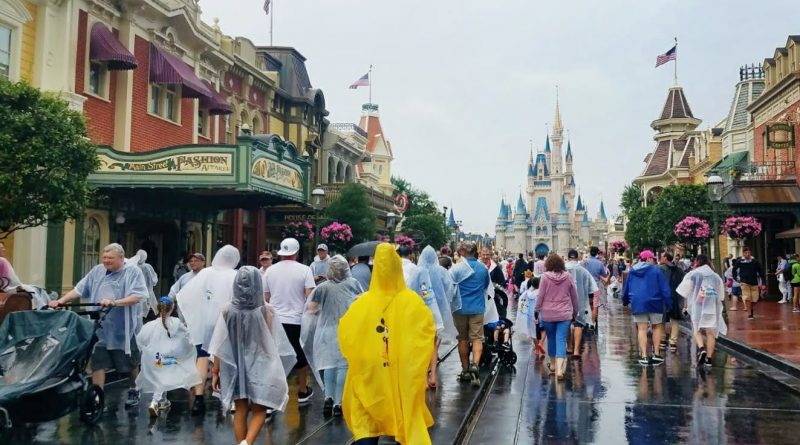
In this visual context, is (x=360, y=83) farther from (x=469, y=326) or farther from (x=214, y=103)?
(x=469, y=326)

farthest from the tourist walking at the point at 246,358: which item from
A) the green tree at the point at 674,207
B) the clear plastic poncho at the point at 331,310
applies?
the green tree at the point at 674,207

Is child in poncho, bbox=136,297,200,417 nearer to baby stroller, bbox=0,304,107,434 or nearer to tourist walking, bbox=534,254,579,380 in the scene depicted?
baby stroller, bbox=0,304,107,434

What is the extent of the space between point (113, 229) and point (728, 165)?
94.4 feet

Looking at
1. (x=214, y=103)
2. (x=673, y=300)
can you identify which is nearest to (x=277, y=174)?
(x=214, y=103)

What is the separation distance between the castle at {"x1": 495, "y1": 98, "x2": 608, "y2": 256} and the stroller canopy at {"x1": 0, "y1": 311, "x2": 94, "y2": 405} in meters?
146

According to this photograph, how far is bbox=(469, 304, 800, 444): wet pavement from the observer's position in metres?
6.80


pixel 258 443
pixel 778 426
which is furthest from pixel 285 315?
pixel 778 426

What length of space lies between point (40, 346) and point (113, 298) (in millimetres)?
1277

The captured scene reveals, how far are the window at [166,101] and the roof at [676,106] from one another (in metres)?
55.2

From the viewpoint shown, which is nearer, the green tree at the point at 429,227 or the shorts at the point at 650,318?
the shorts at the point at 650,318

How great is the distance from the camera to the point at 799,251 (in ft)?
96.7

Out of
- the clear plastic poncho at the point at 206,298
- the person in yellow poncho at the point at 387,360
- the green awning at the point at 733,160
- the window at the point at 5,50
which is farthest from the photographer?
the green awning at the point at 733,160

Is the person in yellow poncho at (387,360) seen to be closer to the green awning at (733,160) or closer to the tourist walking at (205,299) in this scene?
the tourist walking at (205,299)

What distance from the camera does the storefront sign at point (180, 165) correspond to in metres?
15.7
